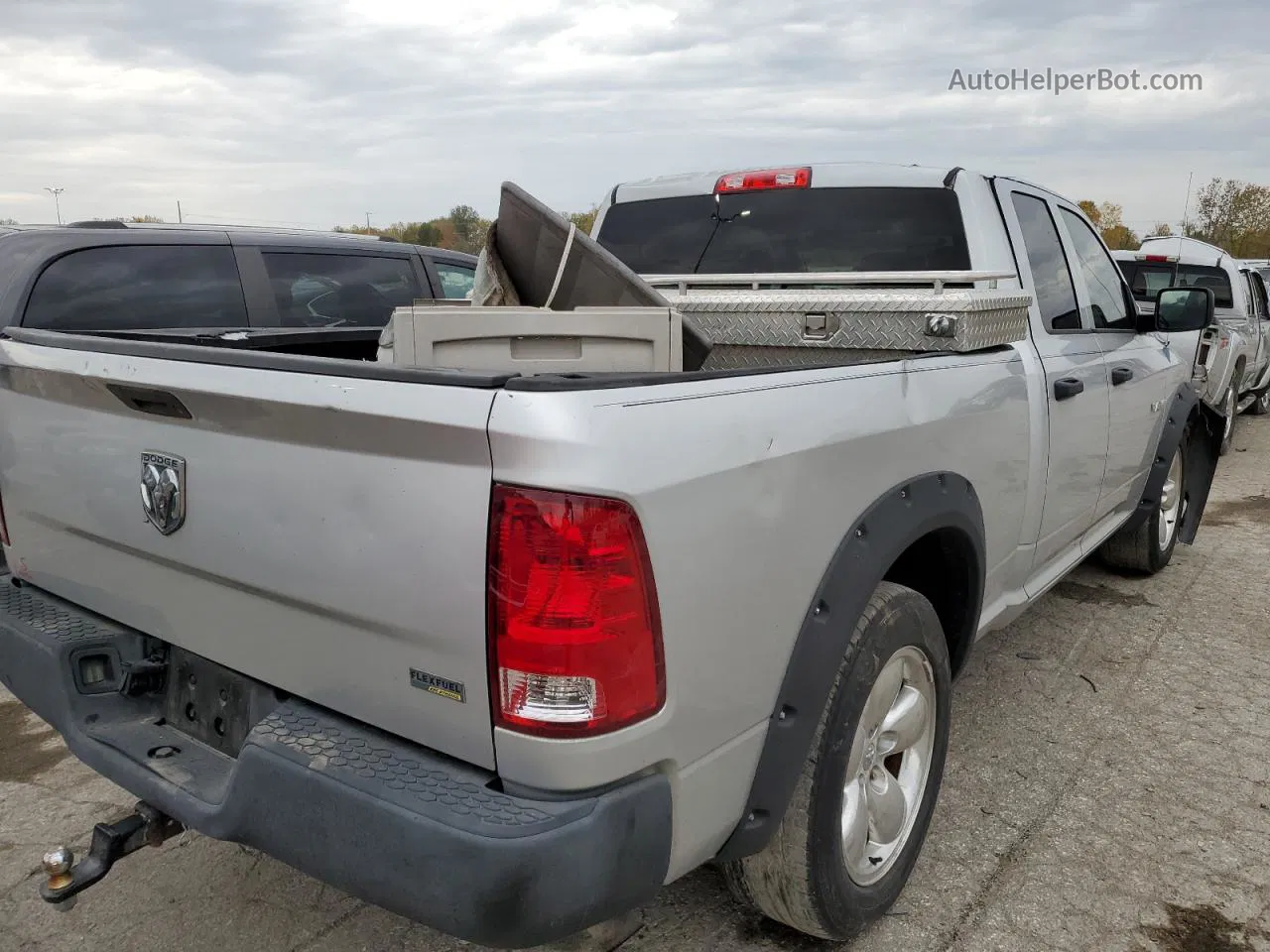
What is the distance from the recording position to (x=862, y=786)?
7.86 ft

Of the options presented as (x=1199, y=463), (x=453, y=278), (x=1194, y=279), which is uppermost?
(x=453, y=278)

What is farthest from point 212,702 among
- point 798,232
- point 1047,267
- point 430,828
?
point 1047,267

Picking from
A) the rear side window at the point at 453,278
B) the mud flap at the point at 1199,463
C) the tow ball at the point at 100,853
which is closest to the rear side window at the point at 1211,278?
the mud flap at the point at 1199,463

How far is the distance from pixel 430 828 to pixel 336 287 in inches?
200

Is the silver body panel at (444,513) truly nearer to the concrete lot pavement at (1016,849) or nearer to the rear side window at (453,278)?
the concrete lot pavement at (1016,849)

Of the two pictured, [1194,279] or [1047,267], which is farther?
[1194,279]

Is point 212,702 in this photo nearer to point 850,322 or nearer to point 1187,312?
point 850,322

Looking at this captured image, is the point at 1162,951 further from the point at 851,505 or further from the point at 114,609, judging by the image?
the point at 114,609

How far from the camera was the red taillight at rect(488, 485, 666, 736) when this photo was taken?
159 cm

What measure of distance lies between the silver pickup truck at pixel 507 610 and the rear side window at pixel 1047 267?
75 cm

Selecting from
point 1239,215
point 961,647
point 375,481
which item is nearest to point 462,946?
point 375,481

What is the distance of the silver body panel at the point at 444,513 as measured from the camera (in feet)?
5.38

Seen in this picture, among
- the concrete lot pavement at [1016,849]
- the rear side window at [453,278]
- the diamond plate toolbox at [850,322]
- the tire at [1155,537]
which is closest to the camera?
the concrete lot pavement at [1016,849]

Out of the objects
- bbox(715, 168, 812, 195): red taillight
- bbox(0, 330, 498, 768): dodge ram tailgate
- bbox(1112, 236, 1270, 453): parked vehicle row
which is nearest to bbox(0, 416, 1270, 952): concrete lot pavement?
bbox(0, 330, 498, 768): dodge ram tailgate
